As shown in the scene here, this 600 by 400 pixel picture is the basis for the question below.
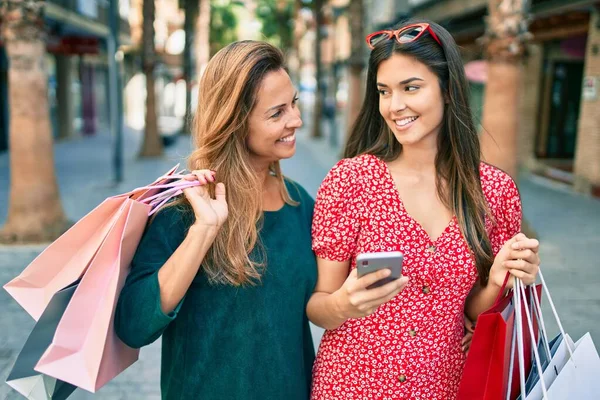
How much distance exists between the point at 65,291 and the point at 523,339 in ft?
4.01

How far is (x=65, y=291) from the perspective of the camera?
5.32ft

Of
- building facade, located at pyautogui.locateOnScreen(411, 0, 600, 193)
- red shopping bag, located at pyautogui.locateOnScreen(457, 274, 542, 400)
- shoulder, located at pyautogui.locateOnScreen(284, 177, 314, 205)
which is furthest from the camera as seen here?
building facade, located at pyautogui.locateOnScreen(411, 0, 600, 193)

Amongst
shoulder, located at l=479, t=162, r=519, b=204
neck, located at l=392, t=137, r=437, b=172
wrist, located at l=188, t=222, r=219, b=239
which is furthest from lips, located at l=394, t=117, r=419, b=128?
wrist, located at l=188, t=222, r=219, b=239

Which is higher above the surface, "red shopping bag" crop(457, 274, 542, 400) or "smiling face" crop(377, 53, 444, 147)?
"smiling face" crop(377, 53, 444, 147)

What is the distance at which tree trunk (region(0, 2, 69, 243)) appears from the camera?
23.4ft

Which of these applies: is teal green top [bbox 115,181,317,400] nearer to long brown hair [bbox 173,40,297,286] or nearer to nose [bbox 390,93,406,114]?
long brown hair [bbox 173,40,297,286]

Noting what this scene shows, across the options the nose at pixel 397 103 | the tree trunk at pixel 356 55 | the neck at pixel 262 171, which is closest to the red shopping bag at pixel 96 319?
the neck at pixel 262 171

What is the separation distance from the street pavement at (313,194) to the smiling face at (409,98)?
723mm


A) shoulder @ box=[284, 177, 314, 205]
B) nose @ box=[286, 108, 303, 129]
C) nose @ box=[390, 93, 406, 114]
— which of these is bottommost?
shoulder @ box=[284, 177, 314, 205]

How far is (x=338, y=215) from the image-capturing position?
5.89ft

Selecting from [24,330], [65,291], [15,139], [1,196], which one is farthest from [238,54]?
[1,196]

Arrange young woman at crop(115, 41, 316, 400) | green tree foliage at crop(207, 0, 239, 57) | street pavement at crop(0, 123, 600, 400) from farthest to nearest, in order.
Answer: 1. green tree foliage at crop(207, 0, 239, 57)
2. street pavement at crop(0, 123, 600, 400)
3. young woman at crop(115, 41, 316, 400)

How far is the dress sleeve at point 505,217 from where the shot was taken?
191 centimetres

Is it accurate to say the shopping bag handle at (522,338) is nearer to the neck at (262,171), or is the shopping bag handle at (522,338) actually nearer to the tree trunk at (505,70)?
the neck at (262,171)
